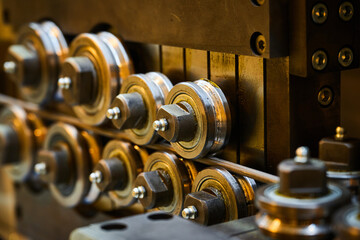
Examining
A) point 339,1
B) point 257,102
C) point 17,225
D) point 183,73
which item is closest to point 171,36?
point 183,73

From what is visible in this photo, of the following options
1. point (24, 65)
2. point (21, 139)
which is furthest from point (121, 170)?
point (21, 139)

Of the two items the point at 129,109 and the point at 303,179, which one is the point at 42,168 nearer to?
the point at 129,109

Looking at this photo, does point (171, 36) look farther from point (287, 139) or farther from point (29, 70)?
point (29, 70)

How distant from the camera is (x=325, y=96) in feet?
3.34

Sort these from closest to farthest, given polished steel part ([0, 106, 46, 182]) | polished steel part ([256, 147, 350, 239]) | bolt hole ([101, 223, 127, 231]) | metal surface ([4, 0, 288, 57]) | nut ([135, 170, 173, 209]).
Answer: polished steel part ([256, 147, 350, 239])
bolt hole ([101, 223, 127, 231])
metal surface ([4, 0, 288, 57])
nut ([135, 170, 173, 209])
polished steel part ([0, 106, 46, 182])

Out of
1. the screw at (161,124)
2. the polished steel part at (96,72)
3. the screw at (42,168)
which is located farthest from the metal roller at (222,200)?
the screw at (42,168)

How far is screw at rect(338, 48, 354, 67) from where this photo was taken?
98cm

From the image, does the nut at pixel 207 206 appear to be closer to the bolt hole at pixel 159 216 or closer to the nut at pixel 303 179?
the bolt hole at pixel 159 216

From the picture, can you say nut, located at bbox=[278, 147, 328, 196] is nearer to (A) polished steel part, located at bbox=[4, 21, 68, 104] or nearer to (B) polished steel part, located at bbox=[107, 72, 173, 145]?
(B) polished steel part, located at bbox=[107, 72, 173, 145]

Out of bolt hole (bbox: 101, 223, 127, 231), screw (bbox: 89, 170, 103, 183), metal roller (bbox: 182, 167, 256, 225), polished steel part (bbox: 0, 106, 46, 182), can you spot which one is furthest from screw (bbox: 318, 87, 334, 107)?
polished steel part (bbox: 0, 106, 46, 182)

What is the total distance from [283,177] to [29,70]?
90 cm

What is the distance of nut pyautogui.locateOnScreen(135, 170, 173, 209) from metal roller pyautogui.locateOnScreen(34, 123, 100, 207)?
0.30 m

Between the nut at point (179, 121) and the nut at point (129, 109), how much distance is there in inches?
4.1

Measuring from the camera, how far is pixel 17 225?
1868 mm
